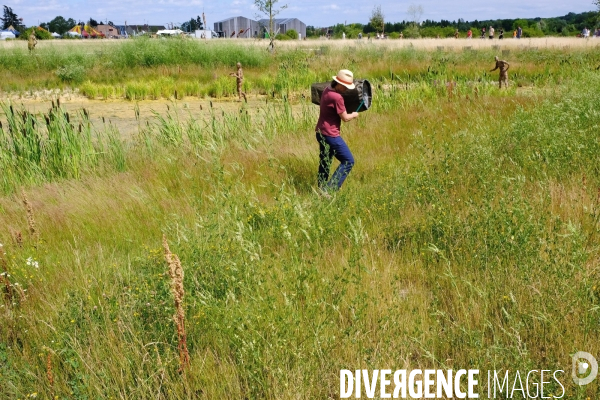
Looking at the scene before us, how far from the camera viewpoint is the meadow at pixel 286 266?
8.68ft

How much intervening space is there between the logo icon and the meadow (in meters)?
0.05

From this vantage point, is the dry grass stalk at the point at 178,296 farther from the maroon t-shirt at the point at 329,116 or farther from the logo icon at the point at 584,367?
the maroon t-shirt at the point at 329,116

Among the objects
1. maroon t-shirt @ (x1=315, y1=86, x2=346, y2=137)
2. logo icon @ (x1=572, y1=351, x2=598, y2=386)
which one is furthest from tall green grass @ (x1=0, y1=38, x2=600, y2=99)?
logo icon @ (x1=572, y1=351, x2=598, y2=386)

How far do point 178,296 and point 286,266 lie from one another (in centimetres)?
100

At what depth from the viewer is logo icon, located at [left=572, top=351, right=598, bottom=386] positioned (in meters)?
2.30

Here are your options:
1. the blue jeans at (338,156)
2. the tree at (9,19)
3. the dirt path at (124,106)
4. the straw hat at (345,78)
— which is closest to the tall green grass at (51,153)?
the blue jeans at (338,156)

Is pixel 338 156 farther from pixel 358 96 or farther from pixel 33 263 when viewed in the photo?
pixel 33 263

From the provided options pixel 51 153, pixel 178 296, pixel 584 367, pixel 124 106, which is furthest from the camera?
pixel 124 106

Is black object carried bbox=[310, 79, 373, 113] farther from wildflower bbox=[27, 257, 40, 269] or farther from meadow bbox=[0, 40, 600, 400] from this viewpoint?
wildflower bbox=[27, 257, 40, 269]

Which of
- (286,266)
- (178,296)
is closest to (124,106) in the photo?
(286,266)

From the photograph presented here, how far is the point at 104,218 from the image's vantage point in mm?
5031

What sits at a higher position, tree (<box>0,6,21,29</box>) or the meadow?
tree (<box>0,6,21,29</box>)

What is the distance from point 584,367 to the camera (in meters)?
2.33

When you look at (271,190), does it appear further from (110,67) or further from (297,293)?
(110,67)
